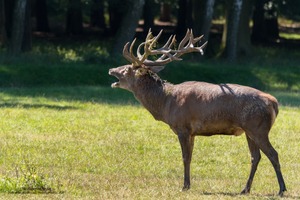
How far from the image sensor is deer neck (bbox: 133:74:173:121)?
1354cm

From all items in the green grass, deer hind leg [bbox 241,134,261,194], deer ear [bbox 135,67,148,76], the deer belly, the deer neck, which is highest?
deer ear [bbox 135,67,148,76]

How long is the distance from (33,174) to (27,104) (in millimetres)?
10213

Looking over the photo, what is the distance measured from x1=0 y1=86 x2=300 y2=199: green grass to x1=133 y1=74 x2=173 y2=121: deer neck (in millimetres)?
1078

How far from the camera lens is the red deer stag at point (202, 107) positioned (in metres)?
12.4

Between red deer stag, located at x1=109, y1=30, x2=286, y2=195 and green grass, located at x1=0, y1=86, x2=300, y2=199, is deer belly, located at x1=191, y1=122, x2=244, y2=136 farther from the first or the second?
green grass, located at x1=0, y1=86, x2=300, y2=199

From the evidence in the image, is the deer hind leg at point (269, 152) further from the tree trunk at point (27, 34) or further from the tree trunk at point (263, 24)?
the tree trunk at point (263, 24)

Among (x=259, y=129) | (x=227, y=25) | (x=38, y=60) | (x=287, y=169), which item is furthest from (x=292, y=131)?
(x=227, y=25)

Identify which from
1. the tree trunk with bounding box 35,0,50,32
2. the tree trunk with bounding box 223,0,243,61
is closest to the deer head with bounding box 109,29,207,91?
the tree trunk with bounding box 223,0,243,61

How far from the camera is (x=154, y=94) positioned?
1365 cm

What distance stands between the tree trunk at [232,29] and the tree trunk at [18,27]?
7562 millimetres

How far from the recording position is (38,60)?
99.3ft

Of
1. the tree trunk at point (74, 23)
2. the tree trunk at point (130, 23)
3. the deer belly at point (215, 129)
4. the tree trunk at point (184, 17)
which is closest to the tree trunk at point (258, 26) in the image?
the tree trunk at point (184, 17)

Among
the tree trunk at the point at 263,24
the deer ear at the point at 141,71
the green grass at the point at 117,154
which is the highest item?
the deer ear at the point at 141,71

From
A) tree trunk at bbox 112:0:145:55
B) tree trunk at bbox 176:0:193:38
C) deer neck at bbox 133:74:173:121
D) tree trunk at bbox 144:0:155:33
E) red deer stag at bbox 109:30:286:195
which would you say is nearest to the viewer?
red deer stag at bbox 109:30:286:195
